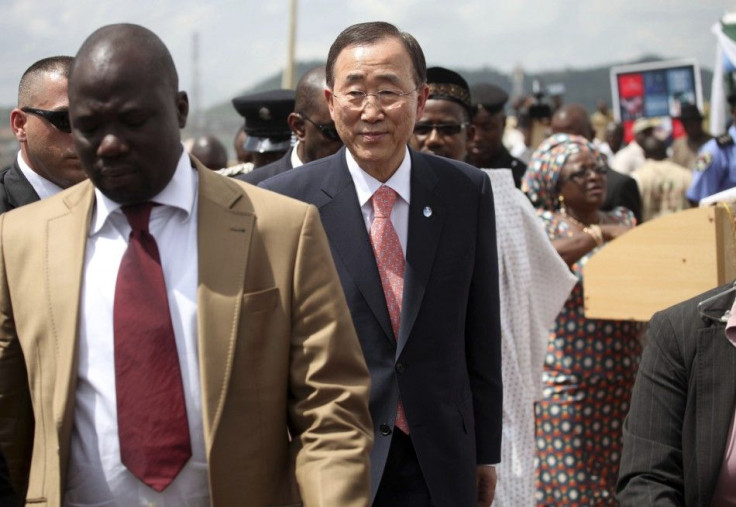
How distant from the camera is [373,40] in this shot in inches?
164

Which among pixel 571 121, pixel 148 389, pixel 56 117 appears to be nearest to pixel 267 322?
pixel 148 389

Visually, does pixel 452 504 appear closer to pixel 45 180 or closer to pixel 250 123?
pixel 45 180

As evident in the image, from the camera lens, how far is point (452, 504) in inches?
159

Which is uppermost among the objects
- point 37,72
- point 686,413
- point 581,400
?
point 37,72

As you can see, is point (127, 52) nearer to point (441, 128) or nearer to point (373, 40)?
point (373, 40)

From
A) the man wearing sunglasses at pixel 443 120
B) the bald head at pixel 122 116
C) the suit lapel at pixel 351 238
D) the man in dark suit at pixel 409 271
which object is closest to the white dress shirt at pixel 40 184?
the man in dark suit at pixel 409 271

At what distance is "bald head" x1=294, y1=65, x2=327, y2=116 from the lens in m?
5.74

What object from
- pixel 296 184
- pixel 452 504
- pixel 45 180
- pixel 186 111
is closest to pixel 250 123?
pixel 45 180

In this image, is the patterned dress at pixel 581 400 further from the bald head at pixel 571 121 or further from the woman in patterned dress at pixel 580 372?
the bald head at pixel 571 121

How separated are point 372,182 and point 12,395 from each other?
62.1 inches

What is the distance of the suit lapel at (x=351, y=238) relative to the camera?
397cm

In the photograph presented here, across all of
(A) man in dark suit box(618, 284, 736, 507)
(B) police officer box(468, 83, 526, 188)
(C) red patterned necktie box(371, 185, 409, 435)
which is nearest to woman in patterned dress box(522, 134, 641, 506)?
(B) police officer box(468, 83, 526, 188)

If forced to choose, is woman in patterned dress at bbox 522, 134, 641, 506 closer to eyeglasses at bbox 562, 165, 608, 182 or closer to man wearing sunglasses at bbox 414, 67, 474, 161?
eyeglasses at bbox 562, 165, 608, 182

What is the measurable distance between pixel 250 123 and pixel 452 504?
3.91 m
